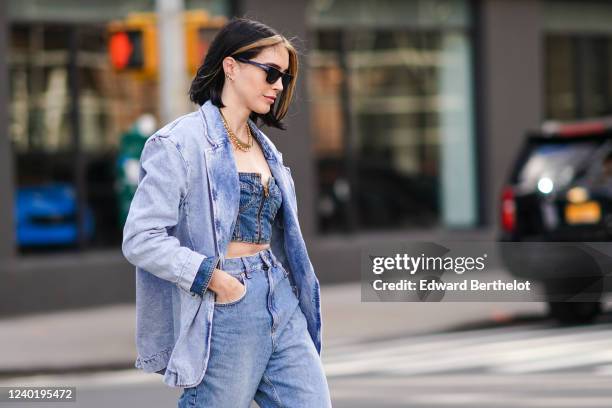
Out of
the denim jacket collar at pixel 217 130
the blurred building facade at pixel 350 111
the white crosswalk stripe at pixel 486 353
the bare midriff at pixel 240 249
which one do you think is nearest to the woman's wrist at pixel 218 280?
the bare midriff at pixel 240 249

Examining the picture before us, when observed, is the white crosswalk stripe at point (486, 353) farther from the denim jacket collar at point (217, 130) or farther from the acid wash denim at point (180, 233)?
the acid wash denim at point (180, 233)

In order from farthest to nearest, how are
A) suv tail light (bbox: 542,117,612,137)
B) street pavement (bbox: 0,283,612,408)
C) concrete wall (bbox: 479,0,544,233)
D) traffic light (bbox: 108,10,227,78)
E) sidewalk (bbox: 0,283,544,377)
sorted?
concrete wall (bbox: 479,0,544,233)
suv tail light (bbox: 542,117,612,137)
traffic light (bbox: 108,10,227,78)
sidewalk (bbox: 0,283,544,377)
street pavement (bbox: 0,283,612,408)

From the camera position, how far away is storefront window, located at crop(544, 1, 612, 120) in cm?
1841

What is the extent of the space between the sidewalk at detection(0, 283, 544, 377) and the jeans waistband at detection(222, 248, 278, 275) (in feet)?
19.8

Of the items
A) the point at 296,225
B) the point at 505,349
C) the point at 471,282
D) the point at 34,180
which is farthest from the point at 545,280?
the point at 34,180

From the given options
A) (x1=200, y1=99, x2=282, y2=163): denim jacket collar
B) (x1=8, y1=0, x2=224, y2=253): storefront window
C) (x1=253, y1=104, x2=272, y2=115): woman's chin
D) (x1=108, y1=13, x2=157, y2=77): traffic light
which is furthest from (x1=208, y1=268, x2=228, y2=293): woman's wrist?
(x1=8, y1=0, x2=224, y2=253): storefront window

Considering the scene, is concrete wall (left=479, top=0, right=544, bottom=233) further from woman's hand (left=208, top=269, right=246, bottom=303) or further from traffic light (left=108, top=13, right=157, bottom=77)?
woman's hand (left=208, top=269, right=246, bottom=303)

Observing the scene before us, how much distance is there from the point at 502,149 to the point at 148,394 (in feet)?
33.0

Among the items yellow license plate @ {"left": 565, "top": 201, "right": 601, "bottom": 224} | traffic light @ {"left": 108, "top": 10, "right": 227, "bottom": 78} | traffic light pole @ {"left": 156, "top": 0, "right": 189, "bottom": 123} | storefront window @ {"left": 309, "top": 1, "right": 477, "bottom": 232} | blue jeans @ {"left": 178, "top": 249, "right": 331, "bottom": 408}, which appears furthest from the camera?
storefront window @ {"left": 309, "top": 1, "right": 477, "bottom": 232}

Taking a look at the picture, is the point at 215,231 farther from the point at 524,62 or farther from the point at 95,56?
the point at 524,62

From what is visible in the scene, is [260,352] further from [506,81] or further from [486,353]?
[506,81]

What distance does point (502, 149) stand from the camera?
17.9m

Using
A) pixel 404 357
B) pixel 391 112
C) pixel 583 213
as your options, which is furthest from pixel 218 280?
pixel 391 112

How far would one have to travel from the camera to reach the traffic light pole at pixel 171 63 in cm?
1118
